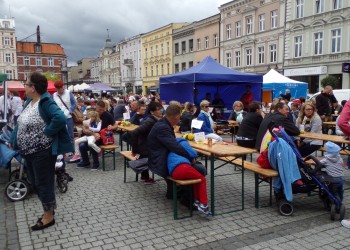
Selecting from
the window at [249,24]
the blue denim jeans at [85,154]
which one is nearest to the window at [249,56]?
the window at [249,24]

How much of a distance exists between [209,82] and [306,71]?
47.4ft

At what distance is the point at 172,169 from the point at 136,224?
85cm

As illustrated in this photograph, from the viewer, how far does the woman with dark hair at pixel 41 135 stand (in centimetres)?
395

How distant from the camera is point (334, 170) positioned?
15.0ft

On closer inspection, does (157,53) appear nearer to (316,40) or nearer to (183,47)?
(183,47)

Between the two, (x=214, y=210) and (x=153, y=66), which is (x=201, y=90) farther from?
(x=153, y=66)

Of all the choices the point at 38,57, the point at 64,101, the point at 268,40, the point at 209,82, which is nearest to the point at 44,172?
the point at 64,101

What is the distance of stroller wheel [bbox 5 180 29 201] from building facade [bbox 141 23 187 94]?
43.1m

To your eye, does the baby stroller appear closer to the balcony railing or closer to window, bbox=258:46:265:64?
window, bbox=258:46:265:64

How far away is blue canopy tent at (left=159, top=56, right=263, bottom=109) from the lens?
1221 cm

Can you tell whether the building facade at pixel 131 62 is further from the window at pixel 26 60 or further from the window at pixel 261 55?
the window at pixel 261 55

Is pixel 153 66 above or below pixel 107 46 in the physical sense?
below

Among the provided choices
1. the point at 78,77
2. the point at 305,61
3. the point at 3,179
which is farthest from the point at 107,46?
the point at 3,179

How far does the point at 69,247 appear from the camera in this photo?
374 centimetres
